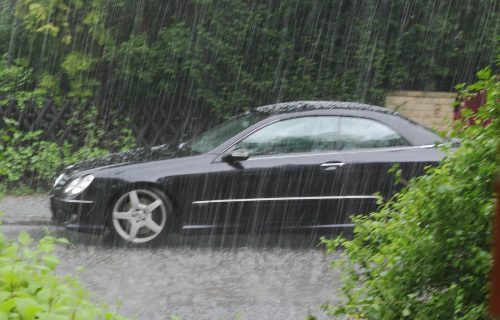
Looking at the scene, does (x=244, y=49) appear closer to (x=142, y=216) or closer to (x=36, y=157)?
(x=36, y=157)

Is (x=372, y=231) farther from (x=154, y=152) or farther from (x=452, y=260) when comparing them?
(x=154, y=152)

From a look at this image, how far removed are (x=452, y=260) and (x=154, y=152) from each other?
627 cm

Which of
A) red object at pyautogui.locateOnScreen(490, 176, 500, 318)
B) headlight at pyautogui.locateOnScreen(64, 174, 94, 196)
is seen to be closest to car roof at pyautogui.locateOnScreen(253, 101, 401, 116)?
headlight at pyautogui.locateOnScreen(64, 174, 94, 196)

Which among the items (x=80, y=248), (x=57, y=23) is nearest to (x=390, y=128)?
(x=80, y=248)

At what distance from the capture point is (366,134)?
28.6 ft

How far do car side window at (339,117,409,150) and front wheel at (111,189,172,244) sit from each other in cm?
210

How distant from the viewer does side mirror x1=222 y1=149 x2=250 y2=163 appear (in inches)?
330

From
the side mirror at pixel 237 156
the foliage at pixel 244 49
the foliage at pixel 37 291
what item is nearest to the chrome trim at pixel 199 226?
the side mirror at pixel 237 156

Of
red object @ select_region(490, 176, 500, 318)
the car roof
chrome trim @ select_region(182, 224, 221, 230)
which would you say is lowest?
chrome trim @ select_region(182, 224, 221, 230)

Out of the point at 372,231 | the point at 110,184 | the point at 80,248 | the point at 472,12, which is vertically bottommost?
the point at 80,248

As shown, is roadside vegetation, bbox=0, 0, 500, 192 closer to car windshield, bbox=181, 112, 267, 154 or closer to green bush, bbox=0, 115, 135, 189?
green bush, bbox=0, 115, 135, 189

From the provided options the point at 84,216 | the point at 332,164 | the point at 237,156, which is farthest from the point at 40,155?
the point at 332,164

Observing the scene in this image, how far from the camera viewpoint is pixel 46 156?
13.2 m

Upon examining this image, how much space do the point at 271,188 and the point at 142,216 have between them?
1.41 metres
